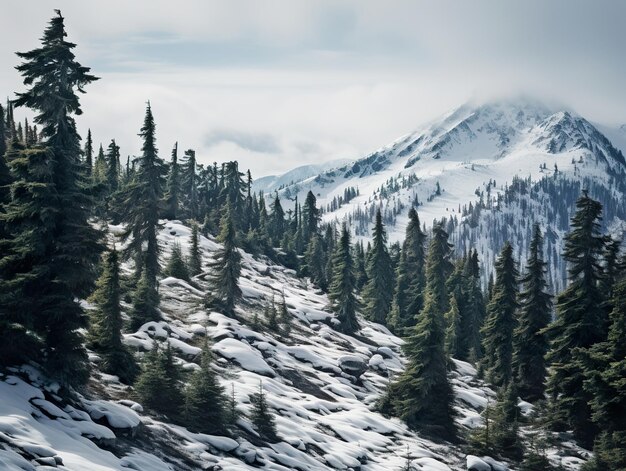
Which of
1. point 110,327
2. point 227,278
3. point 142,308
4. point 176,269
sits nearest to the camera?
point 110,327

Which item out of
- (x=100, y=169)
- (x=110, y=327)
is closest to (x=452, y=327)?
(x=110, y=327)

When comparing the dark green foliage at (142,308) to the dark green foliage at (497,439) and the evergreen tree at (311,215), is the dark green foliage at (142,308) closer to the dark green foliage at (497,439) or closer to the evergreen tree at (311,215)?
the dark green foliage at (497,439)

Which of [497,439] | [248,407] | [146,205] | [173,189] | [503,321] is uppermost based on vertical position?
[146,205]

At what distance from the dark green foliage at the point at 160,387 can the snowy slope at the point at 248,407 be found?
0.89m

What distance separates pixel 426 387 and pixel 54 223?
26.8m

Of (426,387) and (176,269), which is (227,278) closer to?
(176,269)

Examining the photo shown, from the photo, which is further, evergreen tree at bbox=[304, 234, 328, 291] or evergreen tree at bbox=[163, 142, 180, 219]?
evergreen tree at bbox=[163, 142, 180, 219]

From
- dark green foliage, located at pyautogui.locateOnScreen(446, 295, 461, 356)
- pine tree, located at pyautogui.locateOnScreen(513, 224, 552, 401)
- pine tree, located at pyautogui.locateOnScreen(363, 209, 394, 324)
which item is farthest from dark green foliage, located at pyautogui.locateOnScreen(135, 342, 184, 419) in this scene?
pine tree, located at pyautogui.locateOnScreen(363, 209, 394, 324)

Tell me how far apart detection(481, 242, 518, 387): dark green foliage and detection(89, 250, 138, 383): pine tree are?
34756 mm

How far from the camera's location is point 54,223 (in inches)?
945

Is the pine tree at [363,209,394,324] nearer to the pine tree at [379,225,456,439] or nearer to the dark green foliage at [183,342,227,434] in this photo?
the pine tree at [379,225,456,439]

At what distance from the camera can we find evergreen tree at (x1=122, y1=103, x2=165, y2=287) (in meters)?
51.9

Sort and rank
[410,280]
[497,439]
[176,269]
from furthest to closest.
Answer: [410,280], [176,269], [497,439]

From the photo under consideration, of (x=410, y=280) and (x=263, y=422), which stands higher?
(x=263, y=422)
